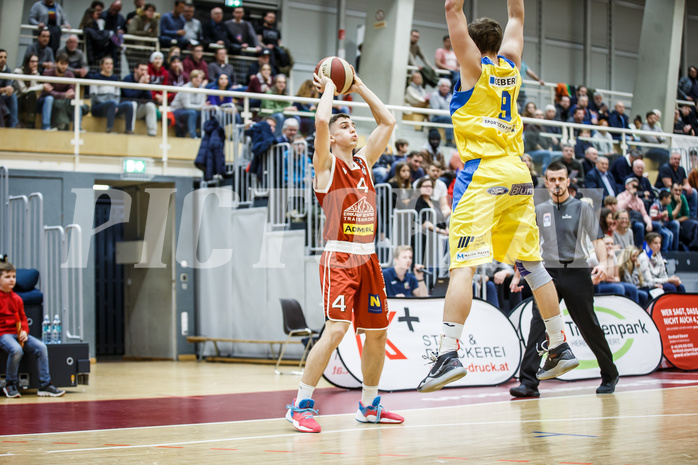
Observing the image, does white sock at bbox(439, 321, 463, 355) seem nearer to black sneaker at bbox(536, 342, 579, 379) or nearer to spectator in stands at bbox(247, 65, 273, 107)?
black sneaker at bbox(536, 342, 579, 379)

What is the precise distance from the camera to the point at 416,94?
1773cm

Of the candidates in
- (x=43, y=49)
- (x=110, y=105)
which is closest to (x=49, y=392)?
(x=110, y=105)

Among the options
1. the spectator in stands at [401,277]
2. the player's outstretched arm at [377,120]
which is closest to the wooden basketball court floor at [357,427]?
the spectator in stands at [401,277]

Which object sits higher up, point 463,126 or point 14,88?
point 14,88

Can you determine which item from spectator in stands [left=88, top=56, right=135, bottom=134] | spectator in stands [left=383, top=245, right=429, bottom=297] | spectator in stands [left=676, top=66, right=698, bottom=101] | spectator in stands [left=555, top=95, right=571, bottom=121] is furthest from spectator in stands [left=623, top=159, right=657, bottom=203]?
spectator in stands [left=88, top=56, right=135, bottom=134]

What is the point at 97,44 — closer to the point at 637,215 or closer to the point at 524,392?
the point at 637,215

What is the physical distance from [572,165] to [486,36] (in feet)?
33.0

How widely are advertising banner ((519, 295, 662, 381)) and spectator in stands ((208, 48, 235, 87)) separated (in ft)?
28.5

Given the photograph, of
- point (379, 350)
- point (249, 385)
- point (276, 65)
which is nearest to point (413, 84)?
point (276, 65)

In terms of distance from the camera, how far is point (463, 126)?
499 cm

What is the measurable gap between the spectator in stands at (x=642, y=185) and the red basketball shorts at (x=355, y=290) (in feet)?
34.0

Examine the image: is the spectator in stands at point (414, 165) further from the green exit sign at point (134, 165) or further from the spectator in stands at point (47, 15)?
the spectator in stands at point (47, 15)

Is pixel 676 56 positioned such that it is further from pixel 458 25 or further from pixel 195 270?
pixel 458 25

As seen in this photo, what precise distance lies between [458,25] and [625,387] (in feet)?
16.7
